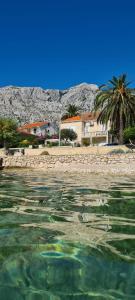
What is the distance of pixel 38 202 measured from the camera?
10.9 m

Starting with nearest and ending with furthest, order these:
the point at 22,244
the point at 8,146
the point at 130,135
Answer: the point at 22,244 → the point at 130,135 → the point at 8,146

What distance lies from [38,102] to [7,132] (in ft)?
410

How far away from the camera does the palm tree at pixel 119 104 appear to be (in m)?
46.4

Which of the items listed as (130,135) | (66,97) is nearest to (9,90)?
(66,97)

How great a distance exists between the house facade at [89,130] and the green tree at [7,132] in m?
14.2

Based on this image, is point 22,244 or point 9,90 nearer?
point 22,244

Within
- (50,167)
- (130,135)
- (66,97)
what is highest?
(66,97)

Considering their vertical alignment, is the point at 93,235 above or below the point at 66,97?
below

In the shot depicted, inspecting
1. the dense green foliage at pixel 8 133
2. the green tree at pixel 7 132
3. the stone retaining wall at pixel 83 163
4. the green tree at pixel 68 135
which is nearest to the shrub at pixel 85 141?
the green tree at pixel 68 135

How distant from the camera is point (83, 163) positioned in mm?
38844

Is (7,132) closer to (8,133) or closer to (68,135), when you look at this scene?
(8,133)

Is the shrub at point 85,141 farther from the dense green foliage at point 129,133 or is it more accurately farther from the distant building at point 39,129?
the distant building at point 39,129

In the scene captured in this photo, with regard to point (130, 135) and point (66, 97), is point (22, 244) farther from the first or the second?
point (66, 97)

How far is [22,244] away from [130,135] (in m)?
46.4
